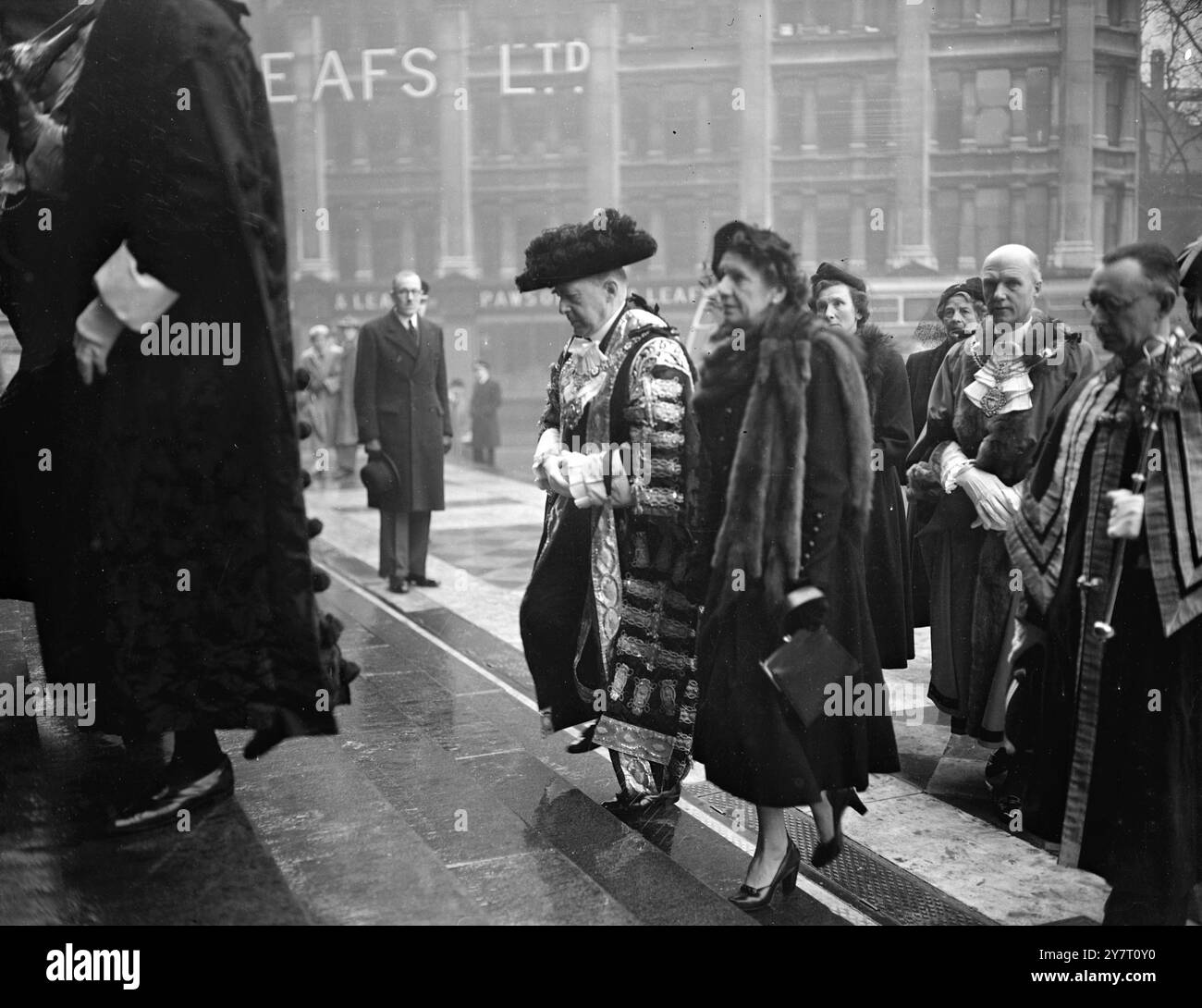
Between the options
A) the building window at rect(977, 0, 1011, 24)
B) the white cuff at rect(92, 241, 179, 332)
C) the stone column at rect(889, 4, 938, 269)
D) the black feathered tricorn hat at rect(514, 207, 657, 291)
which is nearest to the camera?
the white cuff at rect(92, 241, 179, 332)

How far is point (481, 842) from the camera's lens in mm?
3797

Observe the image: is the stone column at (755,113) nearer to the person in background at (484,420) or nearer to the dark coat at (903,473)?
the person in background at (484,420)

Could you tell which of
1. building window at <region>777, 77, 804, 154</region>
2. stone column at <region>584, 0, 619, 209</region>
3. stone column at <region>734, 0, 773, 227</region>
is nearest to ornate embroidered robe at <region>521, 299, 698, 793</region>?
stone column at <region>734, 0, 773, 227</region>

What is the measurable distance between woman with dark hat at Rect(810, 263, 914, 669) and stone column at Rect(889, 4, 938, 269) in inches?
1053

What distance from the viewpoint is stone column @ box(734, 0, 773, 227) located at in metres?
31.0

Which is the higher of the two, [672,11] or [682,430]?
[672,11]

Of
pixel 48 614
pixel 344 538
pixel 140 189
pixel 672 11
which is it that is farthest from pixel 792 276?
pixel 672 11

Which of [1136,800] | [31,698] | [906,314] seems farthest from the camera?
[906,314]

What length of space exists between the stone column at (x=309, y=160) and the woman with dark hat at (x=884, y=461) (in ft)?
83.4

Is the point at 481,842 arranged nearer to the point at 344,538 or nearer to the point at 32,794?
the point at 32,794

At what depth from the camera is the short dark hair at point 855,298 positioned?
18.1 ft

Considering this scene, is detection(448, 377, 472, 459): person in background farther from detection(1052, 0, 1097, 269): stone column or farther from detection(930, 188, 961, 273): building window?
detection(930, 188, 961, 273): building window

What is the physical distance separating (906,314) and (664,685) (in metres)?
28.8

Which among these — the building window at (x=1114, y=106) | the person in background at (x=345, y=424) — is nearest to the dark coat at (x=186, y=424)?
the person in background at (x=345, y=424)
